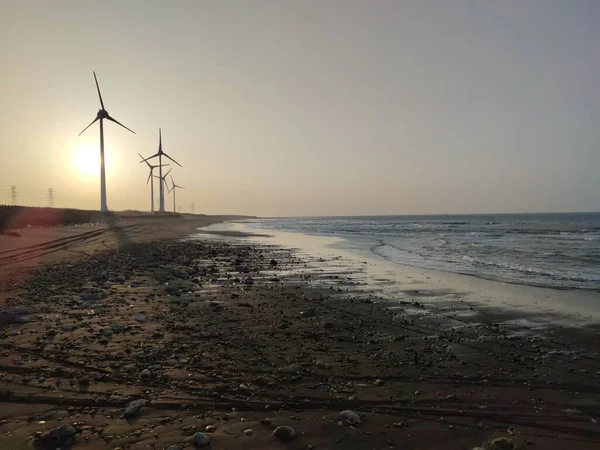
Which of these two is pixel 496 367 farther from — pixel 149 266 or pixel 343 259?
pixel 343 259

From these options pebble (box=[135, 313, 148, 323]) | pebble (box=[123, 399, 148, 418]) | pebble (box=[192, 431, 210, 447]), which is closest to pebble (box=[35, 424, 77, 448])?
pebble (box=[123, 399, 148, 418])

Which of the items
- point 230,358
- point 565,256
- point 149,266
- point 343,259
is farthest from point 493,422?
point 565,256

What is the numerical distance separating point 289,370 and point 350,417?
1769mm

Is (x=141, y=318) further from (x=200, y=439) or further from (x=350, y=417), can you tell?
(x=350, y=417)

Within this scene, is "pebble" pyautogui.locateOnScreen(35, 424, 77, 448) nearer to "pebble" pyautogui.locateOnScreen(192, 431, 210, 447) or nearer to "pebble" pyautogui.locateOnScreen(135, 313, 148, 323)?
"pebble" pyautogui.locateOnScreen(192, 431, 210, 447)

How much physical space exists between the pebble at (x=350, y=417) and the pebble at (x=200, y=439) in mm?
1684

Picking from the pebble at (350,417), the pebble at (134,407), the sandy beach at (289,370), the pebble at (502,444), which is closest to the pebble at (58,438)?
the sandy beach at (289,370)

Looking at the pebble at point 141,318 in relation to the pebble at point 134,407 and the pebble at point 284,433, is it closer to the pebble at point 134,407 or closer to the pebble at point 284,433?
the pebble at point 134,407

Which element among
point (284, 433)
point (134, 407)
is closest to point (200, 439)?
point (284, 433)

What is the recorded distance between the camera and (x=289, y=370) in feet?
21.9

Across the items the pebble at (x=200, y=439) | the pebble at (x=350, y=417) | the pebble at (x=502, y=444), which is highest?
the pebble at (x=200, y=439)

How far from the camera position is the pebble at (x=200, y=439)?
4.46 metres

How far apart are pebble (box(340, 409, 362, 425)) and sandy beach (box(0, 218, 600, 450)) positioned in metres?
0.02

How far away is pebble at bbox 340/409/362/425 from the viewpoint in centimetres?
507
